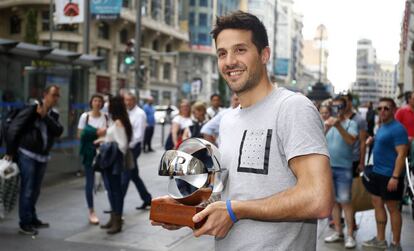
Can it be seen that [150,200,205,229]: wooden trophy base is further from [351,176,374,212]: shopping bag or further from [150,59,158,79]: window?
[150,59,158,79]: window

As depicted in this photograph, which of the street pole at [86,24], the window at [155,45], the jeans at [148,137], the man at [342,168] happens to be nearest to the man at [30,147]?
→ the man at [342,168]

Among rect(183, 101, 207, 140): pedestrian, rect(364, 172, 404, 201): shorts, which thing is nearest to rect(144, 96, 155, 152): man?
rect(183, 101, 207, 140): pedestrian

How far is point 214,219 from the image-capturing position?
160 centimetres

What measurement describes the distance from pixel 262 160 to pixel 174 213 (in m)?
0.34

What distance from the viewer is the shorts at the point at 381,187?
5648 millimetres

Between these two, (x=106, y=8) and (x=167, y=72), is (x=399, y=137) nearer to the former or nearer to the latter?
(x=106, y=8)

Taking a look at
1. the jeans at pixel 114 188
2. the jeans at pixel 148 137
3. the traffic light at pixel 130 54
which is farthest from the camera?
the traffic light at pixel 130 54

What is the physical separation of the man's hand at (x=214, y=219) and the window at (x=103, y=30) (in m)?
42.2

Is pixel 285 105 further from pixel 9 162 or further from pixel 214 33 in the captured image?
pixel 9 162

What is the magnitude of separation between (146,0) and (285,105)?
152 ft

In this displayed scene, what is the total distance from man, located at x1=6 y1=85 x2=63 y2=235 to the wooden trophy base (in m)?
5.08

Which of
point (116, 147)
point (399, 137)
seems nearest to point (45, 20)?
point (116, 147)

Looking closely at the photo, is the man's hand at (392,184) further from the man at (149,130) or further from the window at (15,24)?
the window at (15,24)

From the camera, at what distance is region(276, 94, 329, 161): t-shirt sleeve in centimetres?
164
